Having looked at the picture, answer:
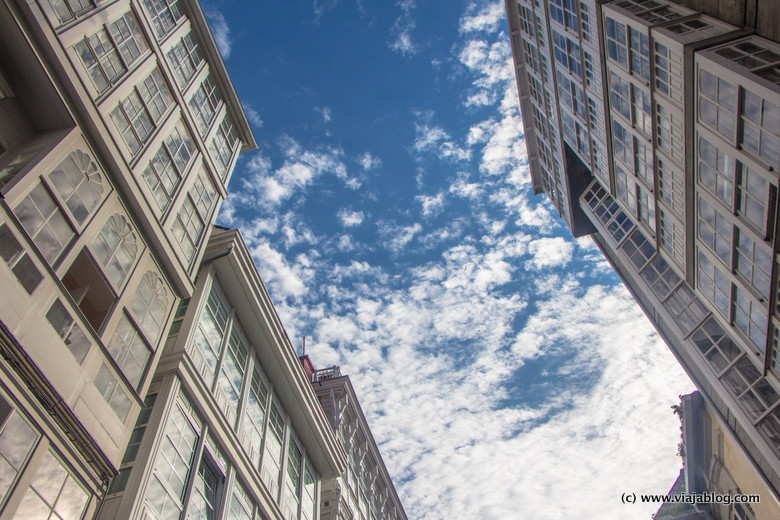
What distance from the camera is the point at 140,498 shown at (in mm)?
13492

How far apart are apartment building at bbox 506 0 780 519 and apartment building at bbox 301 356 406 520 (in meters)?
23.7

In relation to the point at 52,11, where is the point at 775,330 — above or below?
below

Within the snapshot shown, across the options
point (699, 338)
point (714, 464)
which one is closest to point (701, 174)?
point (699, 338)

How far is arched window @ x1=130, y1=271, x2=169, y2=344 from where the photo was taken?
16406mm

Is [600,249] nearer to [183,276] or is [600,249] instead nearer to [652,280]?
[652,280]

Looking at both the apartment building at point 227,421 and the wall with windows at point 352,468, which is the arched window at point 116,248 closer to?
the apartment building at point 227,421

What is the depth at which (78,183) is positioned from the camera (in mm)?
14742

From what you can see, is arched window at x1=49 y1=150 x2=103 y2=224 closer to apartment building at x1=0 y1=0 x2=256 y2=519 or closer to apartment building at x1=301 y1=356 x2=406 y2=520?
apartment building at x1=0 y1=0 x2=256 y2=519

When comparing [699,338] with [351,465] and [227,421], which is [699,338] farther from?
[227,421]

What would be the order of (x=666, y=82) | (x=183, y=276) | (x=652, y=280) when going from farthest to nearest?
(x=652, y=280) < (x=666, y=82) < (x=183, y=276)

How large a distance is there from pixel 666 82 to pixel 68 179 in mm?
24593

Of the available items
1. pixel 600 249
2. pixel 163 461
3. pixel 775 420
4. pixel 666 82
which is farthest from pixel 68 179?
pixel 600 249

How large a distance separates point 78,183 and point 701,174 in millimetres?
24828

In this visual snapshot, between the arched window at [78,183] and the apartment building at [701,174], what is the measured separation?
22.3m
